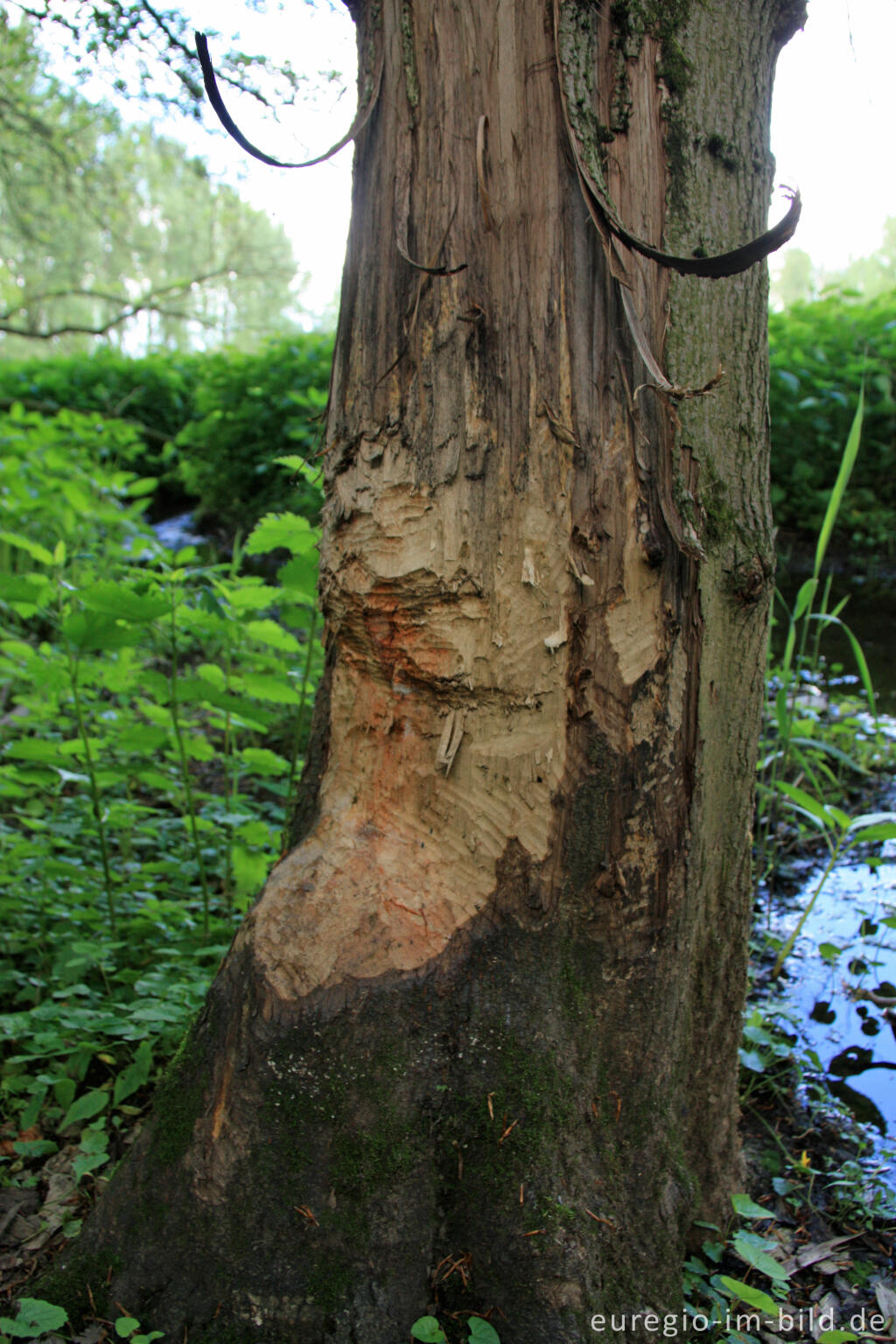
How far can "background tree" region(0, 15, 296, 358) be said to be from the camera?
508cm

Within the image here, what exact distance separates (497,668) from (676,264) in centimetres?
60

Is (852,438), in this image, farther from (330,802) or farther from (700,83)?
(330,802)

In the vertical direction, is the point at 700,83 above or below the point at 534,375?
above

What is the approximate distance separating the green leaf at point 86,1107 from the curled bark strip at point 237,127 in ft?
5.47

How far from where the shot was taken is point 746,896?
1.48 m

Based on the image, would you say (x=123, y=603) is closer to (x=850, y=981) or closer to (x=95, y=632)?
(x=95, y=632)

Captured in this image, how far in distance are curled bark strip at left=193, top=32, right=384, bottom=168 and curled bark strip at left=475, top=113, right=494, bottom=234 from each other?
20 cm

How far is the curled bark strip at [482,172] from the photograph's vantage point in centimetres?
118

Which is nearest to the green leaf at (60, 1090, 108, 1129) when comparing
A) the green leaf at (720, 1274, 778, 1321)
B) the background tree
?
the green leaf at (720, 1274, 778, 1321)

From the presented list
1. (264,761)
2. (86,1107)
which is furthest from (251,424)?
(86,1107)

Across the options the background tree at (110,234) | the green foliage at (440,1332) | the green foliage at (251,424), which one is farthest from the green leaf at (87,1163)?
the green foliage at (251,424)

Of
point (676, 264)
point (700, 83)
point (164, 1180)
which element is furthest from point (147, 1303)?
point (700, 83)

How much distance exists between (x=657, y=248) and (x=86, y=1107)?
182 cm

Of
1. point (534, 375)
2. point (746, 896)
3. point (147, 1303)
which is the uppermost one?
point (534, 375)
